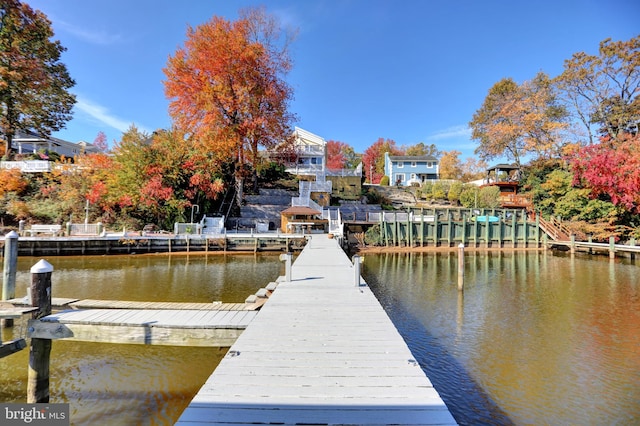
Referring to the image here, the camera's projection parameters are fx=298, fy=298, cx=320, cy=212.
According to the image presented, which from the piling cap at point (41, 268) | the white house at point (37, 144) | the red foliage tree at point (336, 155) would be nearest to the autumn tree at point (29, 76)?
the white house at point (37, 144)

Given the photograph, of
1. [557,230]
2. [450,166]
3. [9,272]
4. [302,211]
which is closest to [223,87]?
[302,211]

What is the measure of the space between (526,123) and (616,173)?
13.0 m

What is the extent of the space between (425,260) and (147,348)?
1657 centimetres

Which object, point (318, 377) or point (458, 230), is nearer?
point (318, 377)

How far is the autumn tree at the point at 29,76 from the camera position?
944 inches

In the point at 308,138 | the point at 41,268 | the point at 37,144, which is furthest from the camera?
the point at 308,138

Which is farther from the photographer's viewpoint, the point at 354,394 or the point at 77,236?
the point at 77,236

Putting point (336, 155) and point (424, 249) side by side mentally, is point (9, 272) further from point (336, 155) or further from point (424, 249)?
point (336, 155)

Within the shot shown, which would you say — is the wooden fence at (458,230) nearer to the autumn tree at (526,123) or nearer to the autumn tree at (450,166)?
the autumn tree at (526,123)

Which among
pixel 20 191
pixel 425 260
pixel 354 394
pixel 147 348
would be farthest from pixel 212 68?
pixel 354 394

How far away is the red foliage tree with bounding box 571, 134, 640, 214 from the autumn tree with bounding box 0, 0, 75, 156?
46.2 m

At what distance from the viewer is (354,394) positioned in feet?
9.14

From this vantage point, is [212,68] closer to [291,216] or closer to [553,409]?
[291,216]

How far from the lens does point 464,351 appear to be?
655cm
